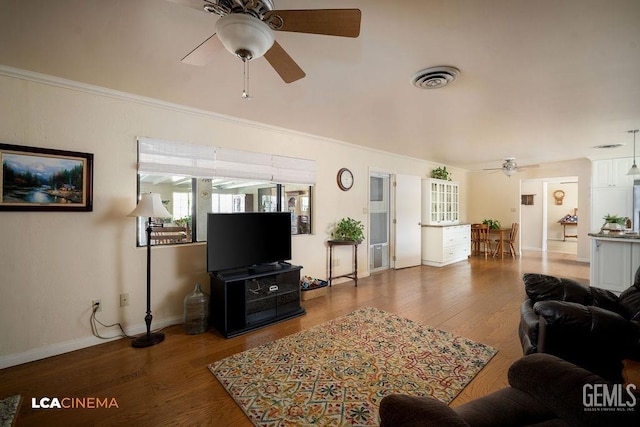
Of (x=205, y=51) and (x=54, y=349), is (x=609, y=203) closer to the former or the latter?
(x=205, y=51)

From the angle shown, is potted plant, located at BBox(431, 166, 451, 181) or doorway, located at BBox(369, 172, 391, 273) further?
potted plant, located at BBox(431, 166, 451, 181)

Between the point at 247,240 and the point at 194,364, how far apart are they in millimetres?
1278

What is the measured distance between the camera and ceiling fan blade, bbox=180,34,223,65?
151 centimetres

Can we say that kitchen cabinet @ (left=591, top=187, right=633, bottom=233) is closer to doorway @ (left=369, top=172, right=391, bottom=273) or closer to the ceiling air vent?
doorway @ (left=369, top=172, right=391, bottom=273)

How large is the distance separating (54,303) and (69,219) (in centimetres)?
A: 73

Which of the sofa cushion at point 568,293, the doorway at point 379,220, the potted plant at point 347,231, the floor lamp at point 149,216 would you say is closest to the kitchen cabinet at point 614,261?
the sofa cushion at point 568,293

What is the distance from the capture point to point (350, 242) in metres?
4.34

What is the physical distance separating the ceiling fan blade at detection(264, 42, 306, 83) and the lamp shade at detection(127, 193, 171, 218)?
1700mm

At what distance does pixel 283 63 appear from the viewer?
1653 millimetres

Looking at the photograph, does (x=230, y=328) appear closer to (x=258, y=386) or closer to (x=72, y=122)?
(x=258, y=386)

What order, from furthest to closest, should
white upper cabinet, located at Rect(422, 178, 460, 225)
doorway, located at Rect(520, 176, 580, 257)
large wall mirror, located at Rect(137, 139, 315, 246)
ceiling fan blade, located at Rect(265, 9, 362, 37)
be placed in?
1. doorway, located at Rect(520, 176, 580, 257)
2. white upper cabinet, located at Rect(422, 178, 460, 225)
3. large wall mirror, located at Rect(137, 139, 315, 246)
4. ceiling fan blade, located at Rect(265, 9, 362, 37)

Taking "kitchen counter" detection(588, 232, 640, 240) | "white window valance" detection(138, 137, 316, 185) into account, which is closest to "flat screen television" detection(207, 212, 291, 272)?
"white window valance" detection(138, 137, 316, 185)

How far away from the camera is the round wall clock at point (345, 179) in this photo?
4598 mm

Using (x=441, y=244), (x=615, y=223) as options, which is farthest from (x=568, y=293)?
(x=441, y=244)
